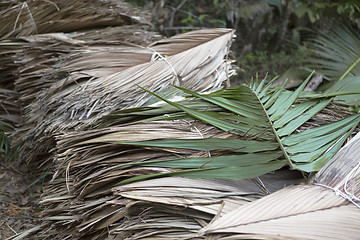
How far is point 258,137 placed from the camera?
137 centimetres

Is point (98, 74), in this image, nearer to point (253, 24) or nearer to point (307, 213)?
point (307, 213)

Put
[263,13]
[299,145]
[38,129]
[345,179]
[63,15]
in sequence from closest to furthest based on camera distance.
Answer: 1. [345,179]
2. [299,145]
3. [38,129]
4. [63,15]
5. [263,13]

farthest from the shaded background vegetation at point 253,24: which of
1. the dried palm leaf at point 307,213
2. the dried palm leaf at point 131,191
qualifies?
the dried palm leaf at point 307,213

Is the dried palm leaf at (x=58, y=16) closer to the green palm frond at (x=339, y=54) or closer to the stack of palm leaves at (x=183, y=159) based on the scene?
the stack of palm leaves at (x=183, y=159)

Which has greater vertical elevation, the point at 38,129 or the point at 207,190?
the point at 207,190

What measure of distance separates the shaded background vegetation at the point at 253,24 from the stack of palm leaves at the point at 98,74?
70.9 inches

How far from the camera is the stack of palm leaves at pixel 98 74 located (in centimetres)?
183

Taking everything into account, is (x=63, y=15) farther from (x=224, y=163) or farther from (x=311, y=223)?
(x=311, y=223)

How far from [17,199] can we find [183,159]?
1280 mm

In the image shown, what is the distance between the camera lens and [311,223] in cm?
101

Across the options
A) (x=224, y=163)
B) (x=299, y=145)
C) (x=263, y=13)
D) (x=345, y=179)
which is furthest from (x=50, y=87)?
(x=263, y=13)

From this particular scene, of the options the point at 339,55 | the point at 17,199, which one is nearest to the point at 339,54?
the point at 339,55

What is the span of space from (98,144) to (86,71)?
677 mm

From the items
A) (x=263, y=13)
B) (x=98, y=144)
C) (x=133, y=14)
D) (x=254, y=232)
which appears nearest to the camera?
(x=254, y=232)
